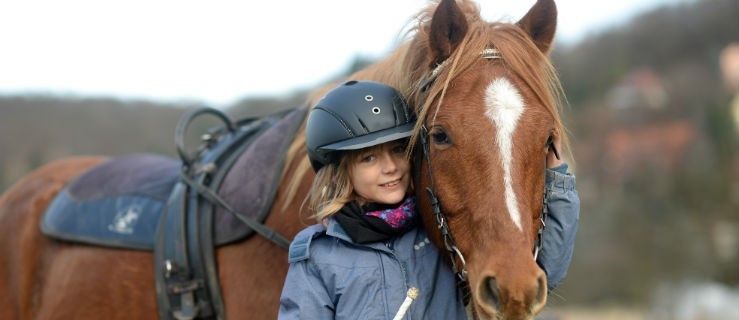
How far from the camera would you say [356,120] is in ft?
8.02

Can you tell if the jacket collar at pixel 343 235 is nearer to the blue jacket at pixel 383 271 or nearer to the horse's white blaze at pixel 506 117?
the blue jacket at pixel 383 271

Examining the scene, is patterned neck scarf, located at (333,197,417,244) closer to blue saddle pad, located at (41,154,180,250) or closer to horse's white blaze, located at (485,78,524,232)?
horse's white blaze, located at (485,78,524,232)

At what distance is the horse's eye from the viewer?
2.23 metres

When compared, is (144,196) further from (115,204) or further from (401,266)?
(401,266)

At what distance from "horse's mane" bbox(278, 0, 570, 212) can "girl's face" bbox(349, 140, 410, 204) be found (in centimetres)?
15

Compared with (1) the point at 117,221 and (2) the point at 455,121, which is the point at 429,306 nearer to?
(2) the point at 455,121

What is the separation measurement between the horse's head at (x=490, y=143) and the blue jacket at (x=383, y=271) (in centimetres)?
13

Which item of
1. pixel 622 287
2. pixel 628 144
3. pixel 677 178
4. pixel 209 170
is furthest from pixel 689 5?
pixel 209 170

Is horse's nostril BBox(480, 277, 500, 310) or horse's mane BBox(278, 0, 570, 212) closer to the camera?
horse's nostril BBox(480, 277, 500, 310)

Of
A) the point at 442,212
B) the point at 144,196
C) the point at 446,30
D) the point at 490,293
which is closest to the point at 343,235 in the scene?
the point at 442,212

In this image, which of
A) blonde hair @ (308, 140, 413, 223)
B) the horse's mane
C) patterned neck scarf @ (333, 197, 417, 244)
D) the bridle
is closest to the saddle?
the horse's mane

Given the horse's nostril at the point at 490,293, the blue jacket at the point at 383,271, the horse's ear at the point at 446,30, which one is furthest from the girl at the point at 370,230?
the horse's nostril at the point at 490,293

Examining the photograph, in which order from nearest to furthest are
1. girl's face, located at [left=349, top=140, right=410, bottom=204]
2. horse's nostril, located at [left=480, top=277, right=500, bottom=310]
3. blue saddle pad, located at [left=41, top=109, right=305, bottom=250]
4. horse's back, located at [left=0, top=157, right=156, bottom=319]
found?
horse's nostril, located at [left=480, top=277, right=500, bottom=310] → girl's face, located at [left=349, top=140, right=410, bottom=204] → blue saddle pad, located at [left=41, top=109, right=305, bottom=250] → horse's back, located at [left=0, top=157, right=156, bottom=319]

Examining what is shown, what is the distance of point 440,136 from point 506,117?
233mm
